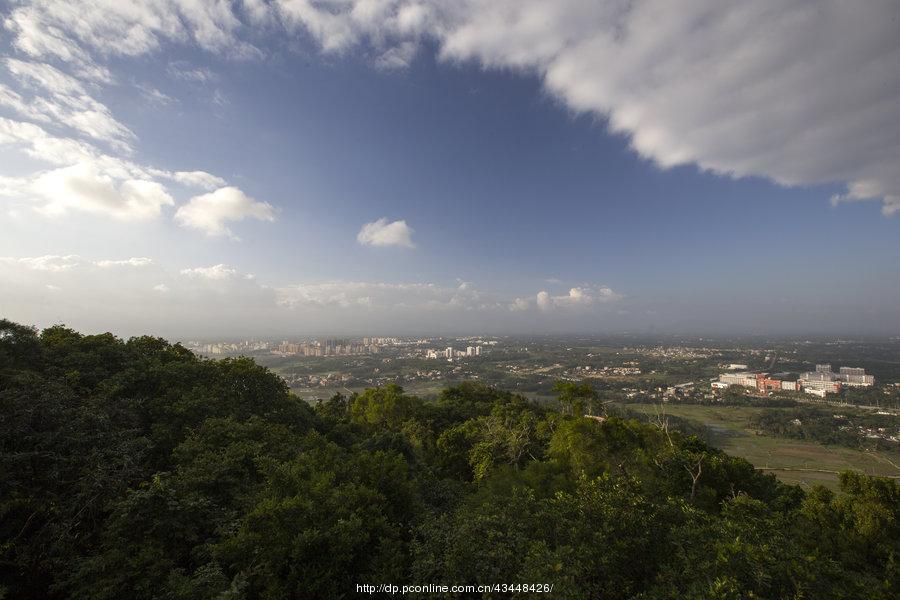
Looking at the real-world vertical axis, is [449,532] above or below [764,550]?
below

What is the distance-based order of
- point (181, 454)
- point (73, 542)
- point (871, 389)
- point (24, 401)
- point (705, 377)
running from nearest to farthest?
point (73, 542), point (24, 401), point (181, 454), point (871, 389), point (705, 377)

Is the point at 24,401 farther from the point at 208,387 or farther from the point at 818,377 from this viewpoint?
the point at 818,377

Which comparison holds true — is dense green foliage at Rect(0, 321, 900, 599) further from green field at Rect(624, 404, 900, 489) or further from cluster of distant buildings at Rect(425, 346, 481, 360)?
cluster of distant buildings at Rect(425, 346, 481, 360)

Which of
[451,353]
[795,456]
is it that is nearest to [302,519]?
[795,456]

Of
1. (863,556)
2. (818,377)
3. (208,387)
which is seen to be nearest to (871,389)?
(818,377)

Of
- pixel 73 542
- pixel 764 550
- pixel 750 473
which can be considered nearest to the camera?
pixel 764 550

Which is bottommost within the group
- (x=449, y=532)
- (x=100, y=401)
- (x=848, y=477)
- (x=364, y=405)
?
(x=364, y=405)
